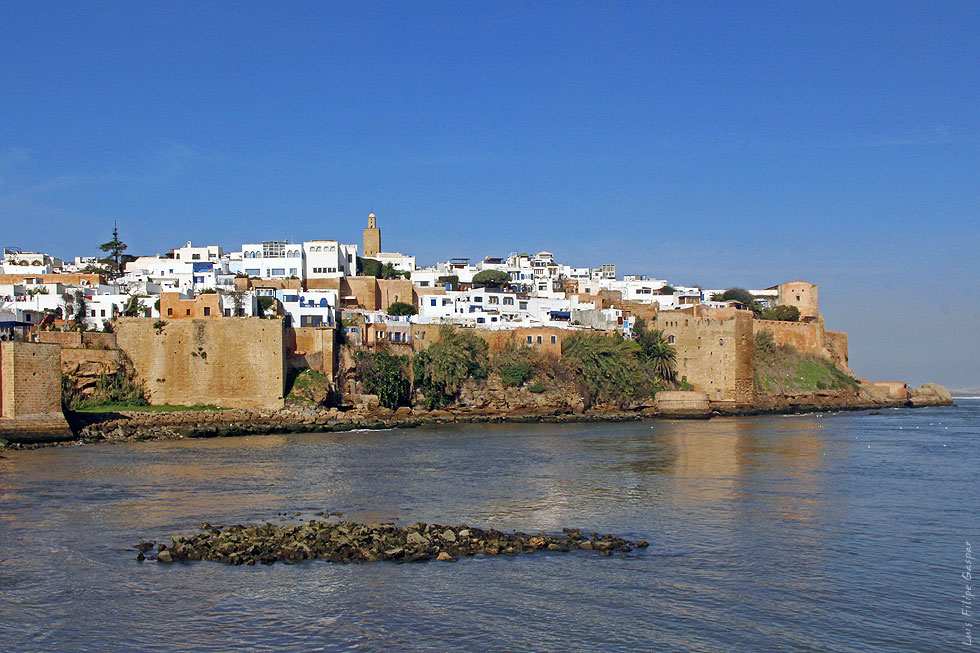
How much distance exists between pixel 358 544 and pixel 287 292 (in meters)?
27.2

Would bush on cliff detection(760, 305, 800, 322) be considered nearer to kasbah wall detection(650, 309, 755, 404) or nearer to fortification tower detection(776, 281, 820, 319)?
fortification tower detection(776, 281, 820, 319)

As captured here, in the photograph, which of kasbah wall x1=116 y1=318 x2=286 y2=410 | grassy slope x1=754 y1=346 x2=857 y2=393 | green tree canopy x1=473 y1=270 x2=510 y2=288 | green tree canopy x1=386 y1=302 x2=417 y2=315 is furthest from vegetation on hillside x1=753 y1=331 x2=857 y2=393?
kasbah wall x1=116 y1=318 x2=286 y2=410

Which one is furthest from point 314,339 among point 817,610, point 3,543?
point 817,610

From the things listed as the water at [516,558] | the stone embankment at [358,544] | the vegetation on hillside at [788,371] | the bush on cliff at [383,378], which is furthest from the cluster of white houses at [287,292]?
the stone embankment at [358,544]

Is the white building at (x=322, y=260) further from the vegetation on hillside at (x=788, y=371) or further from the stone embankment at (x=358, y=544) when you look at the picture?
the stone embankment at (x=358, y=544)

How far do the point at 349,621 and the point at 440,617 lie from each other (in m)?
0.89

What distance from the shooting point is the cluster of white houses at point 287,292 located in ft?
A: 113

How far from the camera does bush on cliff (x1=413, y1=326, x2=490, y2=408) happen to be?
34.5 m

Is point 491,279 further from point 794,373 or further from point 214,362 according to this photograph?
point 214,362

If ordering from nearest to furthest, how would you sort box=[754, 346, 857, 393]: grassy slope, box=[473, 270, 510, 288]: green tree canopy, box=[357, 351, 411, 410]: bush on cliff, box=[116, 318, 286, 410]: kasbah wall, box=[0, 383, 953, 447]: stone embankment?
box=[0, 383, 953, 447]: stone embankment
box=[116, 318, 286, 410]: kasbah wall
box=[357, 351, 411, 410]: bush on cliff
box=[754, 346, 857, 393]: grassy slope
box=[473, 270, 510, 288]: green tree canopy

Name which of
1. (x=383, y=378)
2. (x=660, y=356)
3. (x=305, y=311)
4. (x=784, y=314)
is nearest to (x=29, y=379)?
(x=305, y=311)

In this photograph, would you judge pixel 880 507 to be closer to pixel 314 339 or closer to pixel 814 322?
pixel 314 339

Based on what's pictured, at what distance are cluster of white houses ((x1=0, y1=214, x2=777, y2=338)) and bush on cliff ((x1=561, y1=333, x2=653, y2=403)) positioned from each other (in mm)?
3426

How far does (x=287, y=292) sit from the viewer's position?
1487 inches
